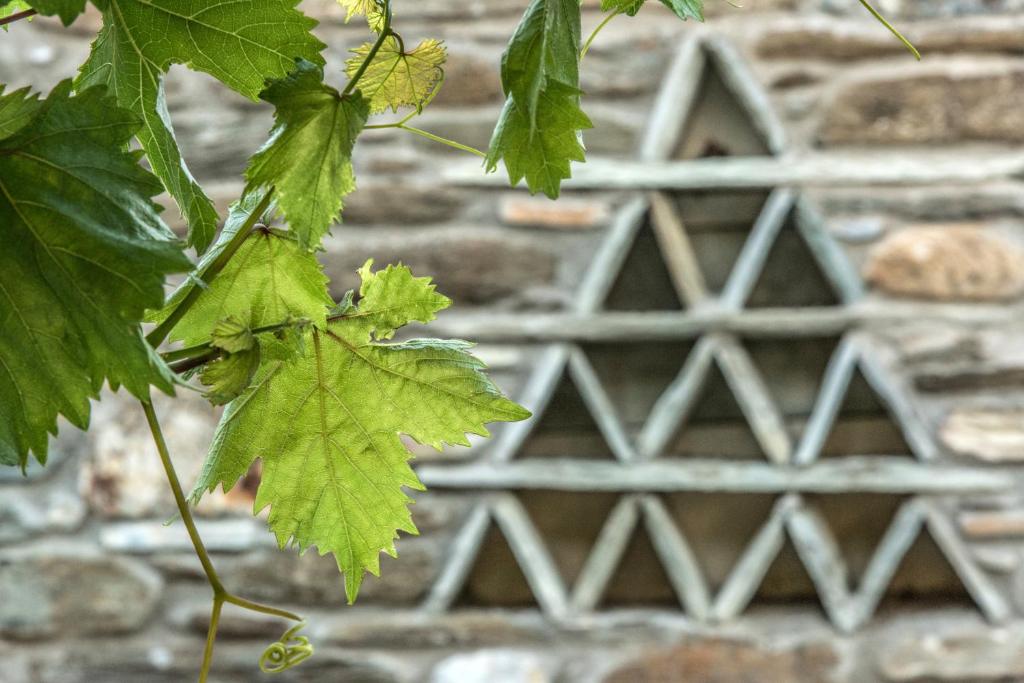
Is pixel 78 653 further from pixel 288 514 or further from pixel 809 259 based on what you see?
pixel 288 514

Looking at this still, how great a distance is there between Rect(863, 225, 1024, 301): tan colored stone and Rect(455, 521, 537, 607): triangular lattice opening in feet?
2.07

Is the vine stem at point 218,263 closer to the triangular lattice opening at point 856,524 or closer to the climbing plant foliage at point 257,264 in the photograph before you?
the climbing plant foliage at point 257,264

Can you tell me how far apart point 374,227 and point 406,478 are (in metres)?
1.25

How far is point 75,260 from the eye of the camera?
0.71ft

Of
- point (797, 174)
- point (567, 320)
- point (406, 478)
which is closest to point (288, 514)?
point (406, 478)

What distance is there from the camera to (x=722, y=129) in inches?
61.3

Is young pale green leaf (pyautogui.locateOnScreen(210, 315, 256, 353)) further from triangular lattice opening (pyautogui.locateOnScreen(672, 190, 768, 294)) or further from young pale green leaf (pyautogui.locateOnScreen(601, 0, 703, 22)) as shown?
triangular lattice opening (pyautogui.locateOnScreen(672, 190, 768, 294))

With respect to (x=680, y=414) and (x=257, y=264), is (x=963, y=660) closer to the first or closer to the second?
(x=680, y=414)

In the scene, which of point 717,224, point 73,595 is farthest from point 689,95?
point 73,595

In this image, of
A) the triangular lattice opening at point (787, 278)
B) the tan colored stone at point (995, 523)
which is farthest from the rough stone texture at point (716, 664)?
the triangular lattice opening at point (787, 278)

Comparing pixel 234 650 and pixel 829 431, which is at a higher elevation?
pixel 829 431

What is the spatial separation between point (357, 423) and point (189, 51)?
0.11 meters

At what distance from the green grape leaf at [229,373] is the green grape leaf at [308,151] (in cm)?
3

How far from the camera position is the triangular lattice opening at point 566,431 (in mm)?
1516
